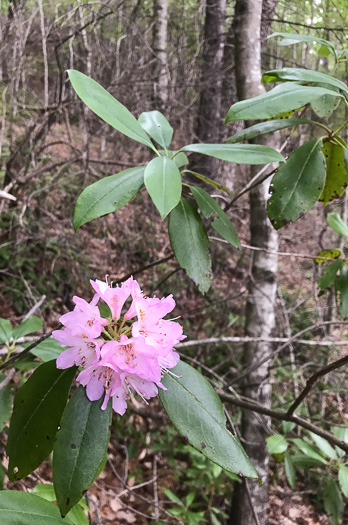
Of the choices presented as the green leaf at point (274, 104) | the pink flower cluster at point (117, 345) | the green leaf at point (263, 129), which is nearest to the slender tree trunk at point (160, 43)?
the green leaf at point (263, 129)

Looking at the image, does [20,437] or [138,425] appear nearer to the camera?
[20,437]

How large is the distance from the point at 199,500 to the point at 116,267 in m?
Result: 2.32

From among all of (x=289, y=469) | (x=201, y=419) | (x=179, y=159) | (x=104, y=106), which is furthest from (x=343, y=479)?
(x=104, y=106)

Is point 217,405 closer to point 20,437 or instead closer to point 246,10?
point 20,437

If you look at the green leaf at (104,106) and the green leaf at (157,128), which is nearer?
the green leaf at (104,106)

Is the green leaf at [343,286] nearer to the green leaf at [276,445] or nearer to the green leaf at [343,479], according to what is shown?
the green leaf at [343,479]

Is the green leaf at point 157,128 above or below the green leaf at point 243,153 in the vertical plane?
above

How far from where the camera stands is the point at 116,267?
13.9ft

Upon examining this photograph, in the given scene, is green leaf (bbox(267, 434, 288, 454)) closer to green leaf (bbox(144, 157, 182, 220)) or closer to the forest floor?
the forest floor

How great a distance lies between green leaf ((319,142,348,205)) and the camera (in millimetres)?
1198

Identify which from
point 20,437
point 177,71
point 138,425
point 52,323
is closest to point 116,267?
point 52,323

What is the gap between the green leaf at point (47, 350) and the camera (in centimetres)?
100

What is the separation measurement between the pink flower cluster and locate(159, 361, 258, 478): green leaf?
0.05 meters

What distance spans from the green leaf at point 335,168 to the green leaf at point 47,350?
963 mm
